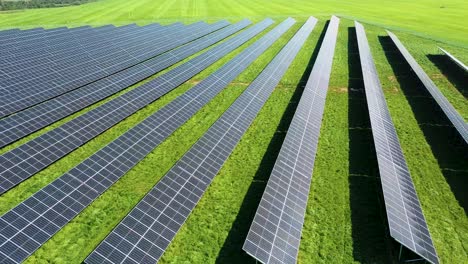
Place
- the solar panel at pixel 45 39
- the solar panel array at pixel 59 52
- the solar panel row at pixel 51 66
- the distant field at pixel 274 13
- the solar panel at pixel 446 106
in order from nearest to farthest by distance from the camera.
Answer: the solar panel at pixel 446 106 → the solar panel row at pixel 51 66 → the solar panel array at pixel 59 52 → the solar panel at pixel 45 39 → the distant field at pixel 274 13

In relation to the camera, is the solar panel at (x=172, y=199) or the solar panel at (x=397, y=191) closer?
the solar panel at (x=172, y=199)

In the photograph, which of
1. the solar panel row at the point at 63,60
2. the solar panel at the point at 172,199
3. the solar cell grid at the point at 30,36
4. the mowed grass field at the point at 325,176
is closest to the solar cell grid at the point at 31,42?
the solar cell grid at the point at 30,36

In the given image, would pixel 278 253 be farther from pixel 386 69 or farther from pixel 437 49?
pixel 437 49

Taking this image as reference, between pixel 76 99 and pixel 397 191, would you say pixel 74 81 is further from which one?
pixel 397 191

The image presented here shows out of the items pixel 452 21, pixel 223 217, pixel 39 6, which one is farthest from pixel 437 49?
pixel 39 6

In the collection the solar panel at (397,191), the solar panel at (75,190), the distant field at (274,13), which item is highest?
the solar panel at (397,191)

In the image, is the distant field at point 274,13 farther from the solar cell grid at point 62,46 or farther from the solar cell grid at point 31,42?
the solar cell grid at point 31,42

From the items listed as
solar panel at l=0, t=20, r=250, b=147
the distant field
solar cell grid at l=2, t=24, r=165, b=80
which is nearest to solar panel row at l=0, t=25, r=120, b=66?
solar cell grid at l=2, t=24, r=165, b=80
